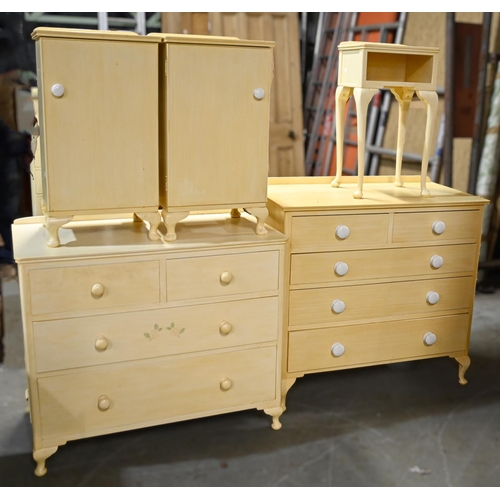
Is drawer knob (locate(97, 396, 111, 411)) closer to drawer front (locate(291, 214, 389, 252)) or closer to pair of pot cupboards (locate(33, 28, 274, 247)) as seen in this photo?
pair of pot cupboards (locate(33, 28, 274, 247))

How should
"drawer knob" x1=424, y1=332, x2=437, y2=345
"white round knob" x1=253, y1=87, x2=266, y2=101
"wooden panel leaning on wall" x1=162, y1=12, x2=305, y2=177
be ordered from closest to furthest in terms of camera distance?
"white round knob" x1=253, y1=87, x2=266, y2=101, "drawer knob" x1=424, y1=332, x2=437, y2=345, "wooden panel leaning on wall" x1=162, y1=12, x2=305, y2=177

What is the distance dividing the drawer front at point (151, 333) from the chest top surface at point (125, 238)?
23 cm

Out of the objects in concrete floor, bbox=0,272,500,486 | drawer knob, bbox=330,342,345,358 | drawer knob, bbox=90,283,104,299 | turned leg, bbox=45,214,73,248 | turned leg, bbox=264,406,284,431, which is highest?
turned leg, bbox=45,214,73,248

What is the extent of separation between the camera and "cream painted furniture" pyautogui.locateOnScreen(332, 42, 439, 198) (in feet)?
8.25

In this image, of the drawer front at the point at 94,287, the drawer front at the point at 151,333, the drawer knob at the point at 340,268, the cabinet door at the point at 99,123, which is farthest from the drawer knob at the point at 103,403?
the drawer knob at the point at 340,268

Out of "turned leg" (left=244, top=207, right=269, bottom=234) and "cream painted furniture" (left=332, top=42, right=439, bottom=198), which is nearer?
"turned leg" (left=244, top=207, right=269, bottom=234)

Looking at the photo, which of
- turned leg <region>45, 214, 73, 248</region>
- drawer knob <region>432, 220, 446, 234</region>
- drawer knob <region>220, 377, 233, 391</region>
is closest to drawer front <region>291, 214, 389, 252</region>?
drawer knob <region>432, 220, 446, 234</region>

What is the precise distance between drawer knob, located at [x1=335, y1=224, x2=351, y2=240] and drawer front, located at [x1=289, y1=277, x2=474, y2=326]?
23 centimetres

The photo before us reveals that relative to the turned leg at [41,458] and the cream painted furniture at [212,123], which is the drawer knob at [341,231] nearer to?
the cream painted furniture at [212,123]

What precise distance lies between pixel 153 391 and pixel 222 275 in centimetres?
51

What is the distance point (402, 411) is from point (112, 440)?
48.2 inches

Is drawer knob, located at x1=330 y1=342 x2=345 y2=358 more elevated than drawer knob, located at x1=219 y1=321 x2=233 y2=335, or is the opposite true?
drawer knob, located at x1=219 y1=321 x2=233 y2=335

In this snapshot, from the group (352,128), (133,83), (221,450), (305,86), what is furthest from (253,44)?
(305,86)
